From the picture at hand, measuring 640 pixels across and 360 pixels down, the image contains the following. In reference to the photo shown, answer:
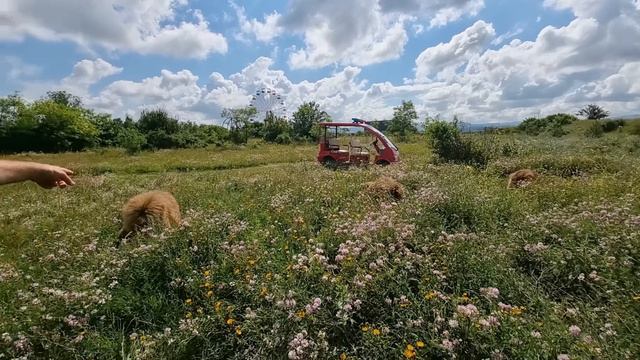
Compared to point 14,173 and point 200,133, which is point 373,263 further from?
point 200,133

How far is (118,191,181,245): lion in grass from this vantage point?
690cm

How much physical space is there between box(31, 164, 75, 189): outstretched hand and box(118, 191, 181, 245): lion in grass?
3546 mm

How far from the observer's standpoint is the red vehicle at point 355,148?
20.2 m

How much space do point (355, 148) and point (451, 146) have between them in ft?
15.5

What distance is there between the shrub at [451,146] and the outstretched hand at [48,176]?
17.6 meters

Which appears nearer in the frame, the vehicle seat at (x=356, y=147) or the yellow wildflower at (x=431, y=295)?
the yellow wildflower at (x=431, y=295)

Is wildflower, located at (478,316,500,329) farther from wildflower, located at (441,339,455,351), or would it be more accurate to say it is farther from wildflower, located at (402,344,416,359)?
wildflower, located at (402,344,416,359)

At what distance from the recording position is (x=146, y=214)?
6.99 m

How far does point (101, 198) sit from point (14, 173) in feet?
35.8

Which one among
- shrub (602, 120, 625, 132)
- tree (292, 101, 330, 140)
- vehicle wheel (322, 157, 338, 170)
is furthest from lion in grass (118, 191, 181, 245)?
tree (292, 101, 330, 140)

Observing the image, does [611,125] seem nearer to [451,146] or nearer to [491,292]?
[451,146]

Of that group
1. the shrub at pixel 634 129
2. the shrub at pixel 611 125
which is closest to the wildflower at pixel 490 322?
the shrub at pixel 634 129

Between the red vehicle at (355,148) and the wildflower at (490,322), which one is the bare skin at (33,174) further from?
the red vehicle at (355,148)

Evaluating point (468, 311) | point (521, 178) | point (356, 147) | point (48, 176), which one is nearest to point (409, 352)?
point (468, 311)
